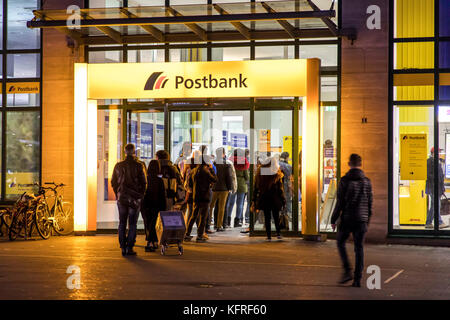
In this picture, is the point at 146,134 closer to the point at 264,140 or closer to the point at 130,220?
the point at 264,140

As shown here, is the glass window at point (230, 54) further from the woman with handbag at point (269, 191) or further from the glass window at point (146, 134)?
the woman with handbag at point (269, 191)

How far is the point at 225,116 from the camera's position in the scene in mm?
17109

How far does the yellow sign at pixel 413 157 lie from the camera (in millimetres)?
15594

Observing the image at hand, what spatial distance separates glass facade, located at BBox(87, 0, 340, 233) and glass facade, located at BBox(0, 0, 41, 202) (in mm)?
1473

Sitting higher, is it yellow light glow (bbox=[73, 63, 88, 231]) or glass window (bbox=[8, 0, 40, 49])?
glass window (bbox=[8, 0, 40, 49])

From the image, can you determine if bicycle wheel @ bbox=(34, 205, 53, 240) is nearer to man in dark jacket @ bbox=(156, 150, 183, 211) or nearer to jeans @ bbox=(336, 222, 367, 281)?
man in dark jacket @ bbox=(156, 150, 183, 211)

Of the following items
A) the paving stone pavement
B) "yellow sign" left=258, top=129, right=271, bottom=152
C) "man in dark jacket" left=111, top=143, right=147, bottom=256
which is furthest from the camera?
"yellow sign" left=258, top=129, right=271, bottom=152

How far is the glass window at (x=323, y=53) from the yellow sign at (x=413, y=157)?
86.6 inches

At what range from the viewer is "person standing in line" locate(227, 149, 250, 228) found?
1739 cm

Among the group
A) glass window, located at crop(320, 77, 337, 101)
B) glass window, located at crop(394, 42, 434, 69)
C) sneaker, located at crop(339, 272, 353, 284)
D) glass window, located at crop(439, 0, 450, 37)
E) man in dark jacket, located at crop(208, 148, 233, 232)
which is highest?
glass window, located at crop(439, 0, 450, 37)

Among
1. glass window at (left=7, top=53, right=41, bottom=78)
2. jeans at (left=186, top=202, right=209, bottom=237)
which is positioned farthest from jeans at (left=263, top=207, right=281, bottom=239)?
glass window at (left=7, top=53, right=41, bottom=78)

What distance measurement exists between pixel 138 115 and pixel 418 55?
6.34 m

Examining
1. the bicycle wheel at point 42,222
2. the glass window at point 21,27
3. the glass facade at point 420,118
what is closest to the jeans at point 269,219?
the glass facade at point 420,118
